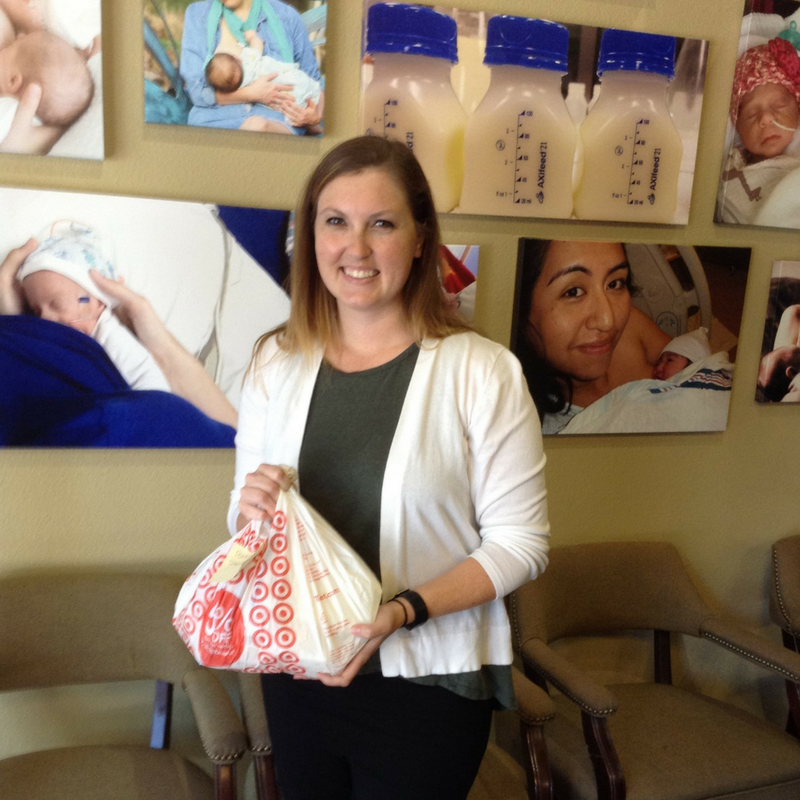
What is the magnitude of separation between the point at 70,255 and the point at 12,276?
125 millimetres

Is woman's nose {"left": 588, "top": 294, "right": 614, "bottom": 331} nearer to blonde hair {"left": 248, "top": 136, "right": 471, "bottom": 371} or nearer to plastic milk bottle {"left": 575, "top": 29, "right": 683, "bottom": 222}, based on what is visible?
plastic milk bottle {"left": 575, "top": 29, "right": 683, "bottom": 222}

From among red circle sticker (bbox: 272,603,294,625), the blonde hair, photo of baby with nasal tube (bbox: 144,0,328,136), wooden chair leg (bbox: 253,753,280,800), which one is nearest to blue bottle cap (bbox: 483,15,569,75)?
photo of baby with nasal tube (bbox: 144,0,328,136)

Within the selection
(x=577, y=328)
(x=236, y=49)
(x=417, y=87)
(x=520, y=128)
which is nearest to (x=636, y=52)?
(x=520, y=128)

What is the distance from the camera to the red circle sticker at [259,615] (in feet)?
3.10

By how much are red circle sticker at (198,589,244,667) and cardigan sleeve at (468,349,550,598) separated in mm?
350

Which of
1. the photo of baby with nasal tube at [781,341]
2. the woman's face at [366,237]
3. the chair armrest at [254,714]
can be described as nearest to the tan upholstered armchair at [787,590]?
the photo of baby with nasal tube at [781,341]

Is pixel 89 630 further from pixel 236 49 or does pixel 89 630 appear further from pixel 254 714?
pixel 236 49

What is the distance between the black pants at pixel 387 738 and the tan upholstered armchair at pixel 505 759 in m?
0.27

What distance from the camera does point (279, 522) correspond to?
3.19ft

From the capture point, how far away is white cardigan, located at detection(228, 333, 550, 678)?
1.00 meters

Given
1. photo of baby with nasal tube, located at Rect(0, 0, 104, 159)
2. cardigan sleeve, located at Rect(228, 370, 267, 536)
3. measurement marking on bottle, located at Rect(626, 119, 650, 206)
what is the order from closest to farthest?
1. cardigan sleeve, located at Rect(228, 370, 267, 536)
2. photo of baby with nasal tube, located at Rect(0, 0, 104, 159)
3. measurement marking on bottle, located at Rect(626, 119, 650, 206)

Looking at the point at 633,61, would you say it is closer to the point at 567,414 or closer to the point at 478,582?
the point at 567,414

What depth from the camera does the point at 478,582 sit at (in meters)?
0.99

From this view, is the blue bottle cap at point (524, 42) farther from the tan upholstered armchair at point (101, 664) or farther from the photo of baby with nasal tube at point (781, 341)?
the tan upholstered armchair at point (101, 664)
